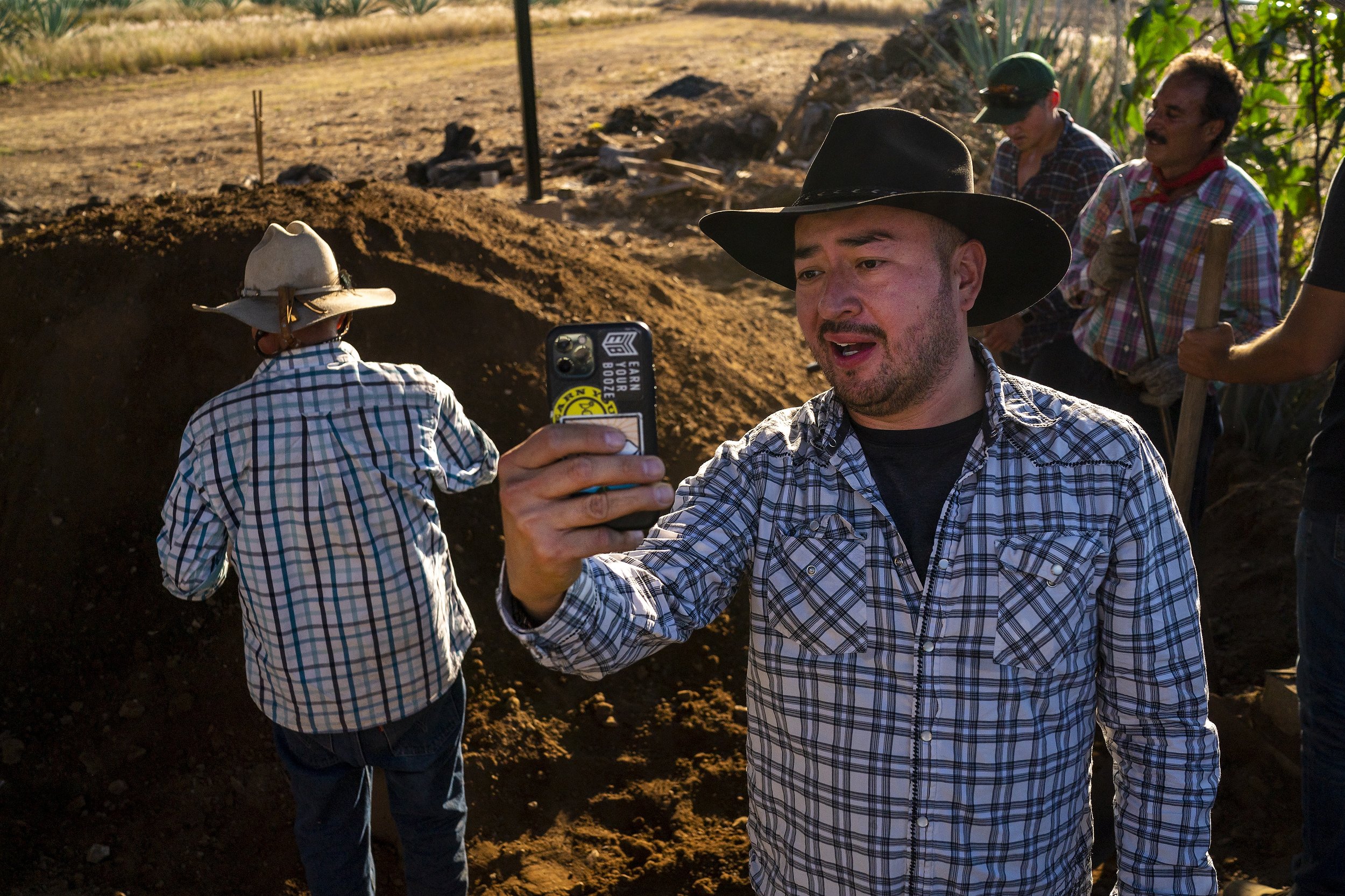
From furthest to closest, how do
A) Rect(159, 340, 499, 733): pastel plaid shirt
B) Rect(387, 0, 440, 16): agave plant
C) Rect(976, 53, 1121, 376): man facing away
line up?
Rect(387, 0, 440, 16): agave plant → Rect(976, 53, 1121, 376): man facing away → Rect(159, 340, 499, 733): pastel plaid shirt

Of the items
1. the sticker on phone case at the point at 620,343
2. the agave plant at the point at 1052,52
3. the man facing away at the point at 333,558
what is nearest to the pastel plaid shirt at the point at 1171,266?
the sticker on phone case at the point at 620,343

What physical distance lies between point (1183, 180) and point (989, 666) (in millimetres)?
2730

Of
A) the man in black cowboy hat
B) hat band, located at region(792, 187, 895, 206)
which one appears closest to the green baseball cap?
the man in black cowboy hat

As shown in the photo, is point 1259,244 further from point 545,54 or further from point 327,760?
point 545,54

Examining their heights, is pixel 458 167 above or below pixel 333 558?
above

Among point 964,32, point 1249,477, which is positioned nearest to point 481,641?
point 1249,477

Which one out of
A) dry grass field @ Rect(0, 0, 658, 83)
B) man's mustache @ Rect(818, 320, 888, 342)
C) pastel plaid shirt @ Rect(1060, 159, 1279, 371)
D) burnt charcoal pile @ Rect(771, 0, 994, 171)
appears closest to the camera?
man's mustache @ Rect(818, 320, 888, 342)

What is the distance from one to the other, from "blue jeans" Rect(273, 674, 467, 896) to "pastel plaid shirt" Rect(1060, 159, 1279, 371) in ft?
9.35

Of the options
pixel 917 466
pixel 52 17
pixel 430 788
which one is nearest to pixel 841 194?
pixel 917 466

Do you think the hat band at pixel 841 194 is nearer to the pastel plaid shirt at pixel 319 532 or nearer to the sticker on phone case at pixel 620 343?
the sticker on phone case at pixel 620 343

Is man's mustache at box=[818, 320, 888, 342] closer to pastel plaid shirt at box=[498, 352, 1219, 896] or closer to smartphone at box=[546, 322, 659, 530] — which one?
pastel plaid shirt at box=[498, 352, 1219, 896]

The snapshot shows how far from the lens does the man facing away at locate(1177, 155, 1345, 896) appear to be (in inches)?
98.2

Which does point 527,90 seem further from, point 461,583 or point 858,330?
point 858,330

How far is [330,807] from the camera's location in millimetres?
3020
